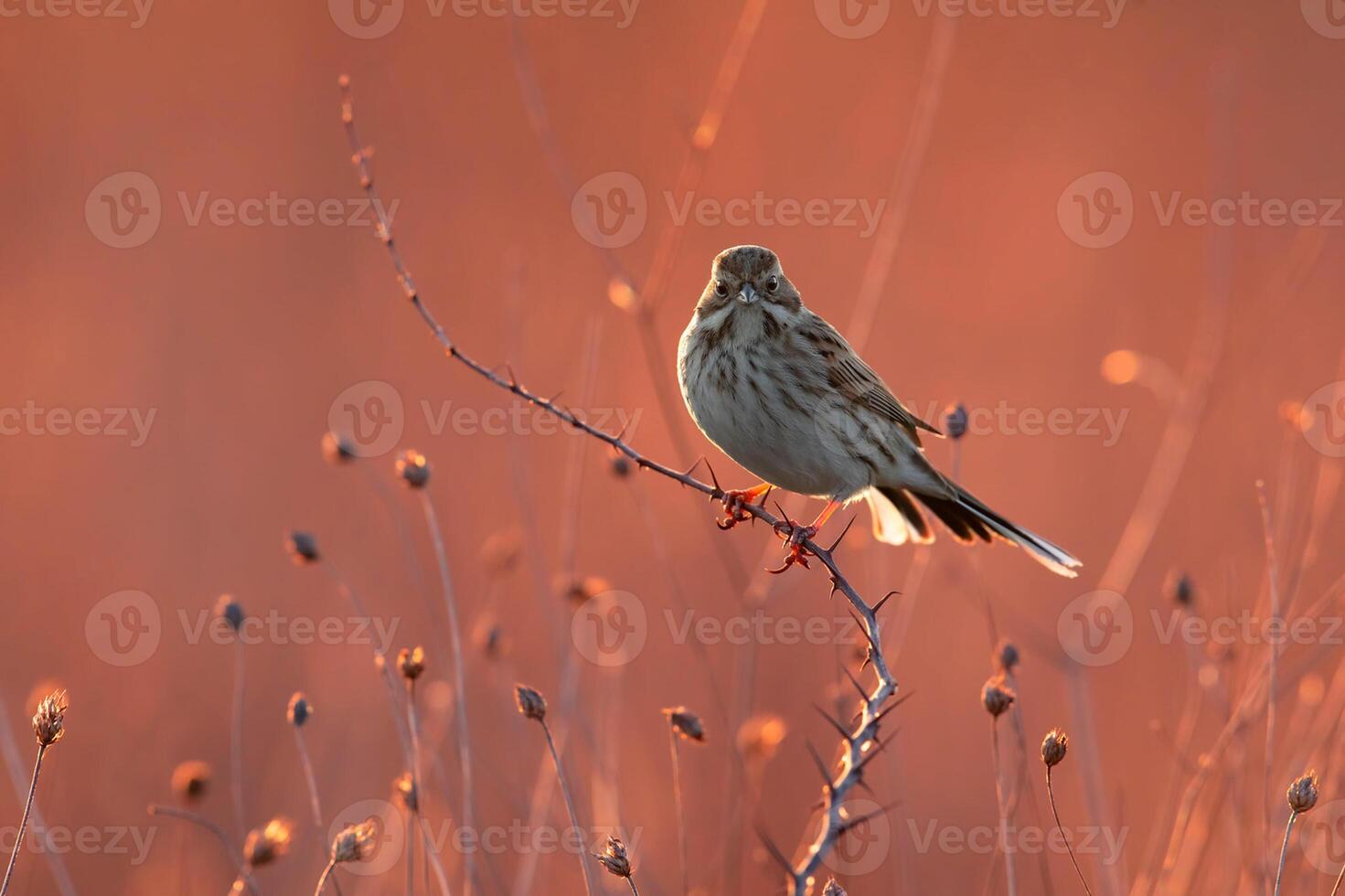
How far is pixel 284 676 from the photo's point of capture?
26.5 feet

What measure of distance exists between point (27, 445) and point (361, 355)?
8.84ft

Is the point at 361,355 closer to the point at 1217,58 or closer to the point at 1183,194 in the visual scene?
the point at 1183,194

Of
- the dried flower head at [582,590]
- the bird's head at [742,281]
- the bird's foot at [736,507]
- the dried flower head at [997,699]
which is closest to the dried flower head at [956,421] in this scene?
the bird's foot at [736,507]

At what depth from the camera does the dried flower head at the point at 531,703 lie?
145 inches

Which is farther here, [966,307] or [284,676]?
[966,307]

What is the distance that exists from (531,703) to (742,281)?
257cm

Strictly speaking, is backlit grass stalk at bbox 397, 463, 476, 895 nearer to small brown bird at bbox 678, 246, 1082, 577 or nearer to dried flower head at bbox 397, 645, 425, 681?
dried flower head at bbox 397, 645, 425, 681

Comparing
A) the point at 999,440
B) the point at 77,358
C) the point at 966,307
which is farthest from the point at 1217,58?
the point at 77,358

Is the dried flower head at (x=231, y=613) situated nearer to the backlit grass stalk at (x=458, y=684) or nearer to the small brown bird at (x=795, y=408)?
the backlit grass stalk at (x=458, y=684)

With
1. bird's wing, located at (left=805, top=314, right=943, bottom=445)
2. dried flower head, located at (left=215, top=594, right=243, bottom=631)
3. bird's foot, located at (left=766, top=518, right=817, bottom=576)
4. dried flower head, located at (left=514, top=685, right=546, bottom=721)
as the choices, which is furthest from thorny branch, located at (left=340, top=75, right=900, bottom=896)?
bird's wing, located at (left=805, top=314, right=943, bottom=445)

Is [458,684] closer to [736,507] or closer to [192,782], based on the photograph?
[192,782]

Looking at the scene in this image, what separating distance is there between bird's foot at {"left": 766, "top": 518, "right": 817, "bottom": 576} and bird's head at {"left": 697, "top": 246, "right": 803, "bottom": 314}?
98cm

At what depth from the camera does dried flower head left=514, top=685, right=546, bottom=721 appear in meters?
3.67

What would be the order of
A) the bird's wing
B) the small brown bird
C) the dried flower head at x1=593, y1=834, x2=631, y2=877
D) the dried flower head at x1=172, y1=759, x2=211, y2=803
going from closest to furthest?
1. the dried flower head at x1=593, y1=834, x2=631, y2=877
2. the dried flower head at x1=172, y1=759, x2=211, y2=803
3. the small brown bird
4. the bird's wing
